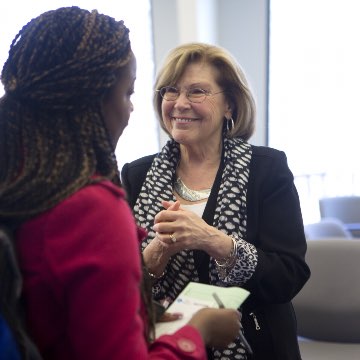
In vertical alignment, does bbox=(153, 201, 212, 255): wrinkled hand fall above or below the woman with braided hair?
below

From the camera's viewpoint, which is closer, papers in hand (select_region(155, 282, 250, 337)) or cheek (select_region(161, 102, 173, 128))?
papers in hand (select_region(155, 282, 250, 337))

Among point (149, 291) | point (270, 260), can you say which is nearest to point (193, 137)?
point (270, 260)

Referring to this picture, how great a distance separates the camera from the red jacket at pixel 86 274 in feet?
2.73

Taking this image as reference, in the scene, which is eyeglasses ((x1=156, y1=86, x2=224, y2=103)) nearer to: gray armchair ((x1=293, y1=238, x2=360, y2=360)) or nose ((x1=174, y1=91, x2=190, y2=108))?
nose ((x1=174, y1=91, x2=190, y2=108))

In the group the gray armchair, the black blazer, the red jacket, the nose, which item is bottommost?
the gray armchair

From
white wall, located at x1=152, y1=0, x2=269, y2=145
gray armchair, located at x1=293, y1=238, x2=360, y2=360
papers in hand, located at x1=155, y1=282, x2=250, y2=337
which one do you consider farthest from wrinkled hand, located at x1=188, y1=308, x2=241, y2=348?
white wall, located at x1=152, y1=0, x2=269, y2=145

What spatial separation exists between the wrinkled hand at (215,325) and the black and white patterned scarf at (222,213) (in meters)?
0.50

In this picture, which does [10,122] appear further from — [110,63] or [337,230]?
[337,230]

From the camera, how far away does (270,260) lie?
5.50ft

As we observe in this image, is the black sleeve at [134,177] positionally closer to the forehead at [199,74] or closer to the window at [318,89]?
the forehead at [199,74]

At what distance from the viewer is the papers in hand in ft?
3.67

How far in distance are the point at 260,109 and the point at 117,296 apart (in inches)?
188

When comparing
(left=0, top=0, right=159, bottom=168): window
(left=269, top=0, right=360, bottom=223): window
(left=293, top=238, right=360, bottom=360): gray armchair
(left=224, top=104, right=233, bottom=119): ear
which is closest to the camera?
(left=224, top=104, right=233, bottom=119): ear

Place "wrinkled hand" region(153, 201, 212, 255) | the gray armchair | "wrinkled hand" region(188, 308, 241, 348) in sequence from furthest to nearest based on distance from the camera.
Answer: the gray armchair < "wrinkled hand" region(153, 201, 212, 255) < "wrinkled hand" region(188, 308, 241, 348)
